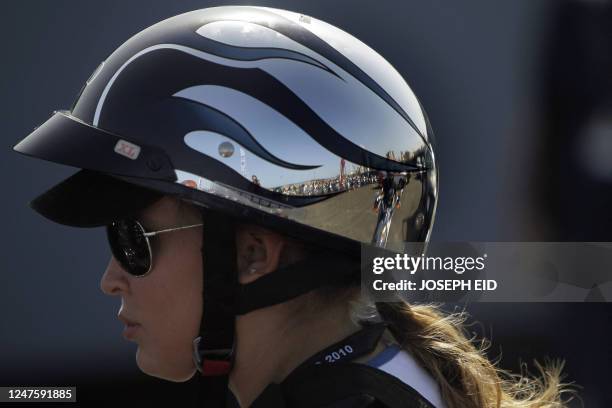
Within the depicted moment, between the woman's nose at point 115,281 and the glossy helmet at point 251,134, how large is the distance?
13 cm

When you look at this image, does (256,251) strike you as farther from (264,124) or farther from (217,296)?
(264,124)

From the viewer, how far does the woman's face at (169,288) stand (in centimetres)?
194

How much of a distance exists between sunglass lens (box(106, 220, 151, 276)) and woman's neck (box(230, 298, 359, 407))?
9.0 inches

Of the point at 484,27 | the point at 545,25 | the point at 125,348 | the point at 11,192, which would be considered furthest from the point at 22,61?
the point at 545,25

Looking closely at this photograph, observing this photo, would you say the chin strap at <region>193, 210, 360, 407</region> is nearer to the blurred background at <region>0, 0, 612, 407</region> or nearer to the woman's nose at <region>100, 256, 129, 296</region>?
the woman's nose at <region>100, 256, 129, 296</region>

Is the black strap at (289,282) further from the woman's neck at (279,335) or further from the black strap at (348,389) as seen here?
the black strap at (348,389)

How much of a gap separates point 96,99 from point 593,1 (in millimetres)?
2793

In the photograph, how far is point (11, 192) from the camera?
3.86m

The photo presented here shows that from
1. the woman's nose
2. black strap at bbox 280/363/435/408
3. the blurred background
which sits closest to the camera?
black strap at bbox 280/363/435/408

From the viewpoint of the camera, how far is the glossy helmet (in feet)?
6.16

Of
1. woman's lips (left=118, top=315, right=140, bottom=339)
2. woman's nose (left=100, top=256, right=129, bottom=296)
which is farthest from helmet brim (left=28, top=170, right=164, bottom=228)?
woman's lips (left=118, top=315, right=140, bottom=339)

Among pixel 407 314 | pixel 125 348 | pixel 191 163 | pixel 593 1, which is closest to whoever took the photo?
pixel 191 163

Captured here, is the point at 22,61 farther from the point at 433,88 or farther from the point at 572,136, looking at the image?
the point at 572,136

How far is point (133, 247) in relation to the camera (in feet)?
6.40
